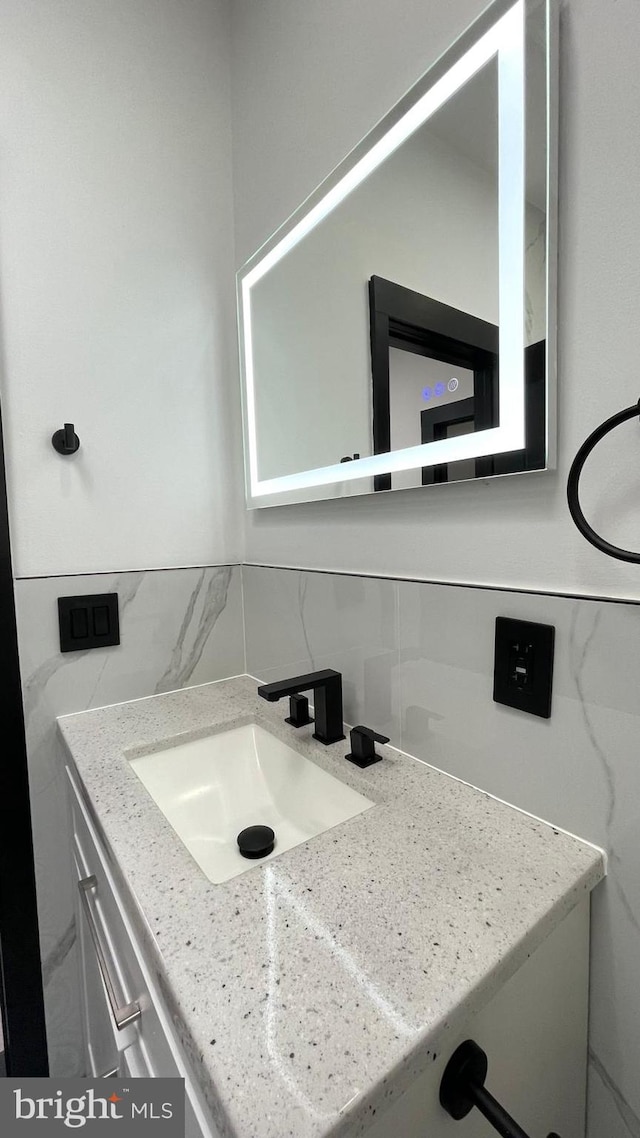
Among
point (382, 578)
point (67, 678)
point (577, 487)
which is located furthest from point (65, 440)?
point (577, 487)

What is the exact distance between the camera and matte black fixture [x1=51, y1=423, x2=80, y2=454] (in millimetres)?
1025

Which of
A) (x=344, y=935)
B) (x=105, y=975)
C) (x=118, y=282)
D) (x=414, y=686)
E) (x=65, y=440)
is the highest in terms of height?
(x=118, y=282)

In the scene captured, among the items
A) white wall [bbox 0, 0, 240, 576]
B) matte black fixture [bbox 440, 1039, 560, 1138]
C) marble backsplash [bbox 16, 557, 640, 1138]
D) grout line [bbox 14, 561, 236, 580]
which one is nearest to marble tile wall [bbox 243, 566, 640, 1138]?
marble backsplash [bbox 16, 557, 640, 1138]

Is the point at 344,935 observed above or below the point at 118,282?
below

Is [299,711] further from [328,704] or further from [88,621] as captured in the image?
[88,621]

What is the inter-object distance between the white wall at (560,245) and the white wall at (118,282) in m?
0.19

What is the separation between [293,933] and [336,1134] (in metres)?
0.16

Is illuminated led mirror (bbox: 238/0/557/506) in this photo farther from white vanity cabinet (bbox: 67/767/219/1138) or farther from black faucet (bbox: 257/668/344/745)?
white vanity cabinet (bbox: 67/767/219/1138)

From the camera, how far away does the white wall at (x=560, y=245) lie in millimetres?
543

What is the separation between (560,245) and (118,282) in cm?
94

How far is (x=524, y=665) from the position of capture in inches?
25.3

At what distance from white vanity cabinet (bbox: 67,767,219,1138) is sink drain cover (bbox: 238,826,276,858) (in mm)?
181

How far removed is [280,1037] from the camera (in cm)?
38

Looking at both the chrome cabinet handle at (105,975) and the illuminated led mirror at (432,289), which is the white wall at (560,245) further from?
the chrome cabinet handle at (105,975)
